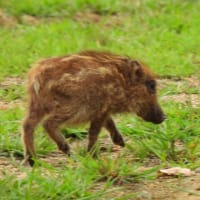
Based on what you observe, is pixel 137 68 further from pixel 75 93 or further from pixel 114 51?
pixel 114 51

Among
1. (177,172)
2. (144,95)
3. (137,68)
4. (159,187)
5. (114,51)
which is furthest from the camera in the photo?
(114,51)

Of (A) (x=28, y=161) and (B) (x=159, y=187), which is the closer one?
(B) (x=159, y=187)

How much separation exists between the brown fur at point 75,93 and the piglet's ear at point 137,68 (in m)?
0.09

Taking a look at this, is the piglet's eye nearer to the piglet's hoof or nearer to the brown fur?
the brown fur

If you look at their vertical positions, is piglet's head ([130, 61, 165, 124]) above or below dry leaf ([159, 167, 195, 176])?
above

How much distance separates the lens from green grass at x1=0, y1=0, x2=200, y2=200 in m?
5.82

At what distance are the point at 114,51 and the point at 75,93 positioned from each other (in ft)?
11.5

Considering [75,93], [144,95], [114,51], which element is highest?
[75,93]

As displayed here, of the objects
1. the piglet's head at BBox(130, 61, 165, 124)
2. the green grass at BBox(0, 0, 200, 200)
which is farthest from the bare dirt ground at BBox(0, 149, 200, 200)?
the piglet's head at BBox(130, 61, 165, 124)

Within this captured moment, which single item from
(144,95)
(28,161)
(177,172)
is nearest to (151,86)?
(144,95)

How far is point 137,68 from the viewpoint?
694 cm

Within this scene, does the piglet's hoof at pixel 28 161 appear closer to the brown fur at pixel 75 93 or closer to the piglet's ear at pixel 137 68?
the brown fur at pixel 75 93

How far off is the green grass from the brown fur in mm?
247

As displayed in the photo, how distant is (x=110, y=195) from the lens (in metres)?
5.79
